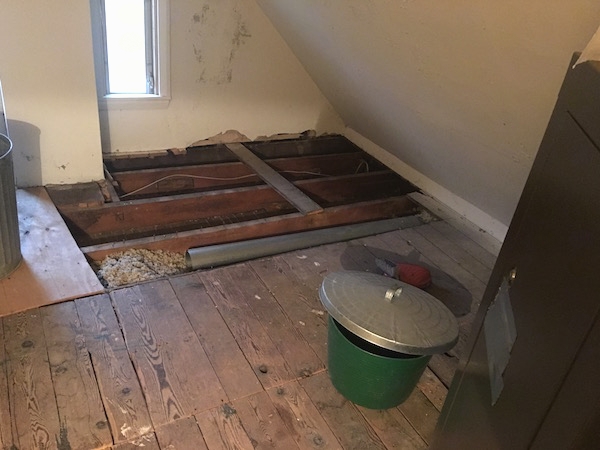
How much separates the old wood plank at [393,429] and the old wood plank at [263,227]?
1.19 meters

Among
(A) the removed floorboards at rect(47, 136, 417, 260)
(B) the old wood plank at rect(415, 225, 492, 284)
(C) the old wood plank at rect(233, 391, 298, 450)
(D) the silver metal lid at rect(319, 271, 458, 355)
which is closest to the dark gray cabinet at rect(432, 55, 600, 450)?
(D) the silver metal lid at rect(319, 271, 458, 355)

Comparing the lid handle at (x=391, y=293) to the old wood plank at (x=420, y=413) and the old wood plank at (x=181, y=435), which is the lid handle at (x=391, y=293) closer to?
the old wood plank at (x=420, y=413)

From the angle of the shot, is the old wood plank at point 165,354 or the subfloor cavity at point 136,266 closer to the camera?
the old wood plank at point 165,354

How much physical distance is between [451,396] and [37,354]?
1.35 metres

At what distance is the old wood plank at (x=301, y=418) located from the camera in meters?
1.47

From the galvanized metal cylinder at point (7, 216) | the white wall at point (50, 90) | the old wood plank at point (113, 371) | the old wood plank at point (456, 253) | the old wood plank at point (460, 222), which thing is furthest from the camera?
the old wood plank at point (460, 222)

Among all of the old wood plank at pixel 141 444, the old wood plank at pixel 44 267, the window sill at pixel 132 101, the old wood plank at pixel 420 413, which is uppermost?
the window sill at pixel 132 101

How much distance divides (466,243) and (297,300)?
114 centimetres

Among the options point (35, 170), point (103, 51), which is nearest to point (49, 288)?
point (35, 170)

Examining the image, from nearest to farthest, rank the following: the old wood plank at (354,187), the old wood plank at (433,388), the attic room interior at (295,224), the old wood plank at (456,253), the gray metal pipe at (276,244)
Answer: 1. the attic room interior at (295,224)
2. the old wood plank at (433,388)
3. the gray metal pipe at (276,244)
4. the old wood plank at (456,253)
5. the old wood plank at (354,187)

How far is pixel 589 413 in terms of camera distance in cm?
57

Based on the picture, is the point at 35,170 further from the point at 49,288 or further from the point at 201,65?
the point at 201,65

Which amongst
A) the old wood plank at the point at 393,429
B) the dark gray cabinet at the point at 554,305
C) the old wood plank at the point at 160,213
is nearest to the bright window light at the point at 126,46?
the old wood plank at the point at 160,213

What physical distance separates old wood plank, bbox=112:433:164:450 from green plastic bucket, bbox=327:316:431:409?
601 mm
